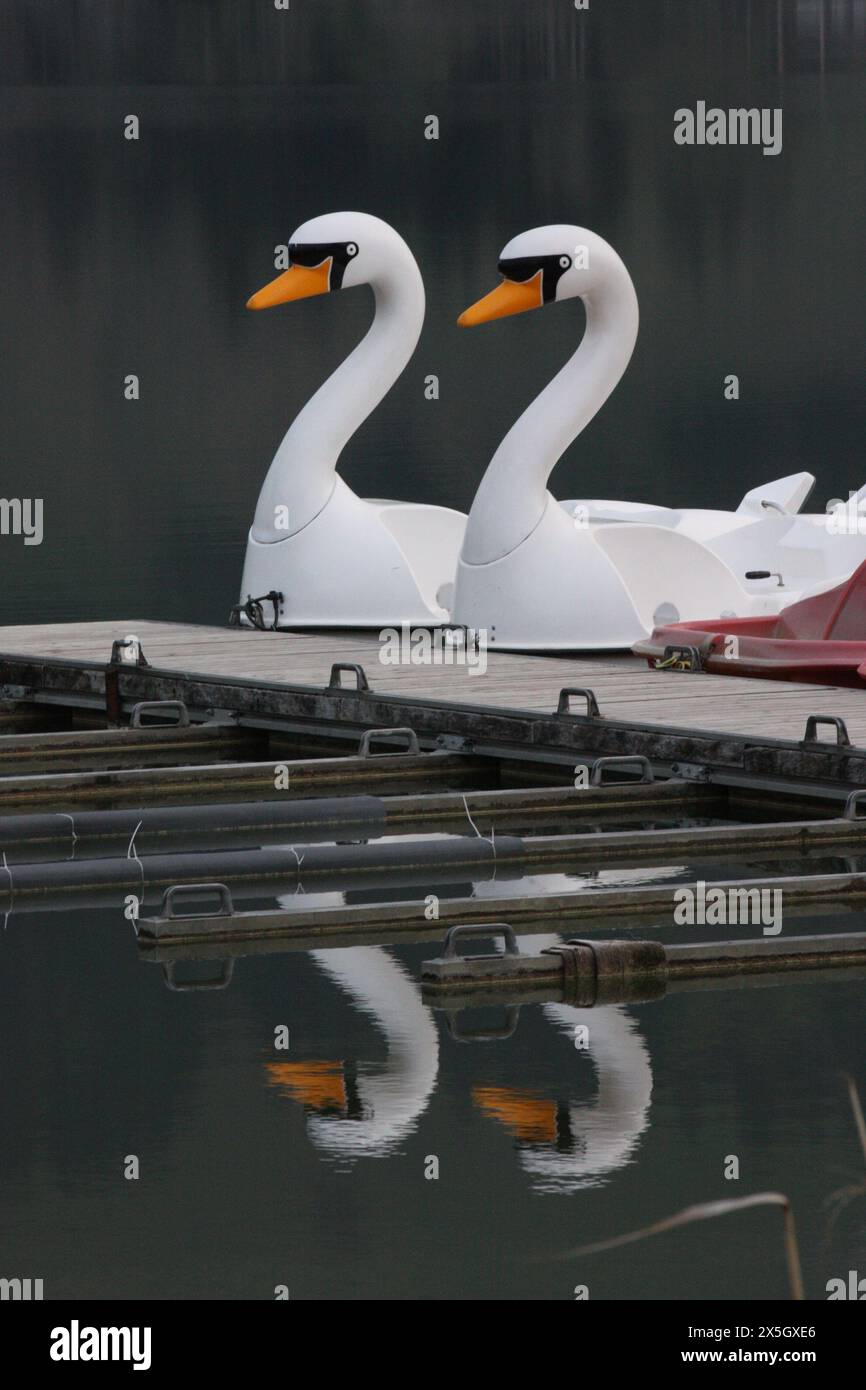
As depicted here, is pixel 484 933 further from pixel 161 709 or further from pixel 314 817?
pixel 161 709

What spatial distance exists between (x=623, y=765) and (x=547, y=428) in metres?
3.90

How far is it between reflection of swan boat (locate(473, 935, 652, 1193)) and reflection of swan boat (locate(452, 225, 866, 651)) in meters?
6.22

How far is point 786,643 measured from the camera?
1325cm

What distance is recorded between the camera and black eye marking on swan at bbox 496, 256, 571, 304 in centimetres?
1543

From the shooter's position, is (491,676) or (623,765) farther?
(491,676)

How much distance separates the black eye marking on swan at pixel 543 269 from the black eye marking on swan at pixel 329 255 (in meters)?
1.44

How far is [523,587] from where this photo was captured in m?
14.9

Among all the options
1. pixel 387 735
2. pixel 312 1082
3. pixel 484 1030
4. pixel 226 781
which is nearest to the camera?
pixel 312 1082

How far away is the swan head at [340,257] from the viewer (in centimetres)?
1686

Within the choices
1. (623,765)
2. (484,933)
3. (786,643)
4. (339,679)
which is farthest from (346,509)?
(484,933)

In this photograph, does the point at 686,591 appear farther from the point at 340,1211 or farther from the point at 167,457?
the point at 167,457

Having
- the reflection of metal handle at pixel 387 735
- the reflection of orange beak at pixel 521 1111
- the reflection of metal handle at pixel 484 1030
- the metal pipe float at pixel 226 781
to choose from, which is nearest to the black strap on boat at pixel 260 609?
the reflection of metal handle at pixel 387 735

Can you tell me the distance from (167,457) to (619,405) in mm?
6266

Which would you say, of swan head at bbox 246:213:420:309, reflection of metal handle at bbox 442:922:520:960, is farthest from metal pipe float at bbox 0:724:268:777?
reflection of metal handle at bbox 442:922:520:960
